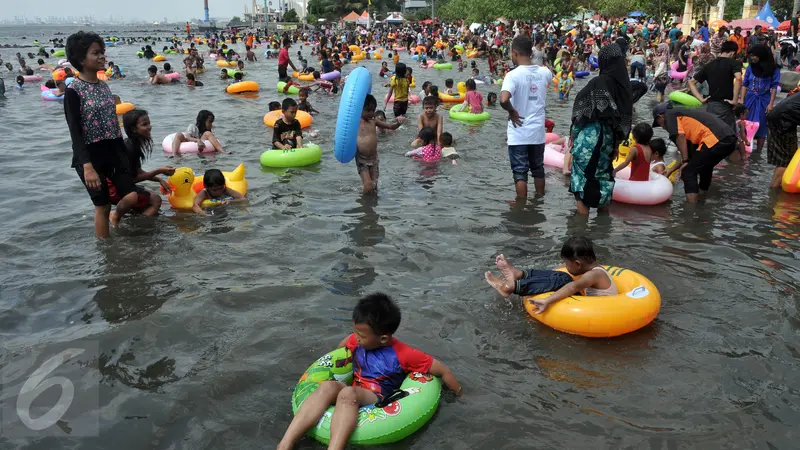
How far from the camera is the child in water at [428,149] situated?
9250mm

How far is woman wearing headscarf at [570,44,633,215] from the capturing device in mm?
5672

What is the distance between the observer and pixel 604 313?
4.02 m

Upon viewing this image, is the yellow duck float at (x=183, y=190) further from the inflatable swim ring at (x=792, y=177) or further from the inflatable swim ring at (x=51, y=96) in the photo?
the inflatable swim ring at (x=51, y=96)

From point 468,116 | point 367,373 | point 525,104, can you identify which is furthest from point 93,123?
point 468,116

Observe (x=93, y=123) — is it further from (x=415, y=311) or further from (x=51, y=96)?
Result: (x=51, y=96)

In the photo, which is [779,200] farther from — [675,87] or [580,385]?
[675,87]

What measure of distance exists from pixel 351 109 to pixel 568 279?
10.0ft

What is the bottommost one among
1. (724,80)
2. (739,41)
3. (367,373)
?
(367,373)

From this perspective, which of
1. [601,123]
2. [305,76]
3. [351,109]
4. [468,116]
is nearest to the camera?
[601,123]

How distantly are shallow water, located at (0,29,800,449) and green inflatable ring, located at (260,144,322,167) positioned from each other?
676 millimetres

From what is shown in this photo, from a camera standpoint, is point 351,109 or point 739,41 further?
point 739,41

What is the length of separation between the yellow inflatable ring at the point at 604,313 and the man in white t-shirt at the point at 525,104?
2.68 metres

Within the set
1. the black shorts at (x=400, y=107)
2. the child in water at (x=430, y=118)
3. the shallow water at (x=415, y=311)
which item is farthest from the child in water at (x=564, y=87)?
the shallow water at (x=415, y=311)
